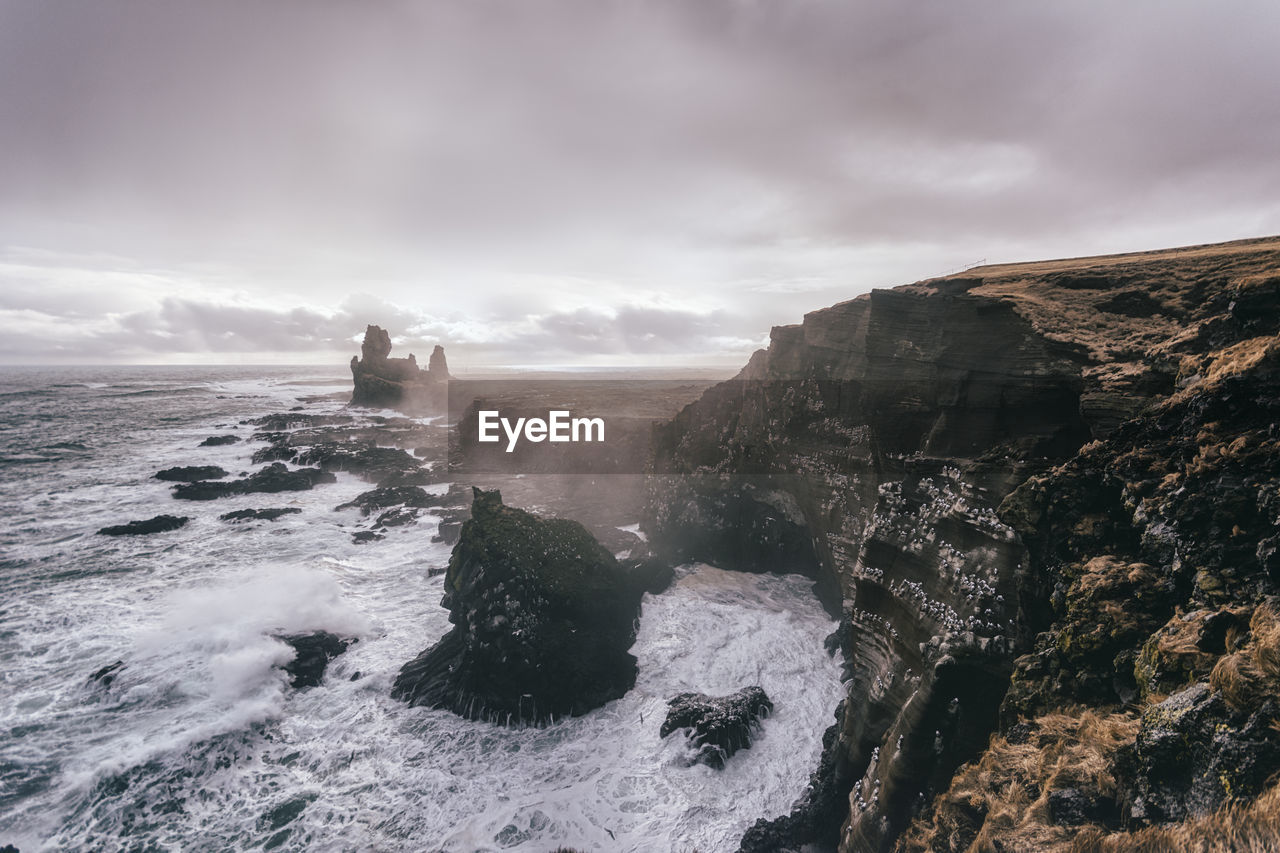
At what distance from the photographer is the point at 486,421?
2254 inches

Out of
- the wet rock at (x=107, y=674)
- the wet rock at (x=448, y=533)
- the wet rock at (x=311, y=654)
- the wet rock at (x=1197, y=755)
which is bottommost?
the wet rock at (x=311, y=654)

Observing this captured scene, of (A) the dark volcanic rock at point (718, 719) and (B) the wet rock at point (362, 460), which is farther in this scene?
(B) the wet rock at point (362, 460)

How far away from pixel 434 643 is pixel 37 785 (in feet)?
36.6

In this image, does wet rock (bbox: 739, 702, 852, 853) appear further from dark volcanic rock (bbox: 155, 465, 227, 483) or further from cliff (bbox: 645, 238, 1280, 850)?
dark volcanic rock (bbox: 155, 465, 227, 483)

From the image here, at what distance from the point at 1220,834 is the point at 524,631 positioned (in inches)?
687

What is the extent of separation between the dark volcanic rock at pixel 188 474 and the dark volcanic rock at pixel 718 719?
49.3 meters

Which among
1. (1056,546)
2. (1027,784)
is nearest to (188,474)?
(1027,784)

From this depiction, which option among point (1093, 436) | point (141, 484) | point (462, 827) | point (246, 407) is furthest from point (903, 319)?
point (246, 407)

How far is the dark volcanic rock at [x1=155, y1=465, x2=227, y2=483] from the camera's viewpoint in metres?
43.5

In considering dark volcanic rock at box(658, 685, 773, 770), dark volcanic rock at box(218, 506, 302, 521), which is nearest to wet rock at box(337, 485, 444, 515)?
dark volcanic rock at box(218, 506, 302, 521)

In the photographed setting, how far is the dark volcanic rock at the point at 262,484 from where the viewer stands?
3981 cm

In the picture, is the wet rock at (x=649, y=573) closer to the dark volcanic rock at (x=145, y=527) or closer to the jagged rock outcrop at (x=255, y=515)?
the jagged rock outcrop at (x=255, y=515)

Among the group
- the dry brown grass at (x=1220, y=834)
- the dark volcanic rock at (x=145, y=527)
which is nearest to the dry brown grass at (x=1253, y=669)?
the dry brown grass at (x=1220, y=834)

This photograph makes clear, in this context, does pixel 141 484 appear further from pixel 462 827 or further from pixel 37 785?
pixel 462 827
